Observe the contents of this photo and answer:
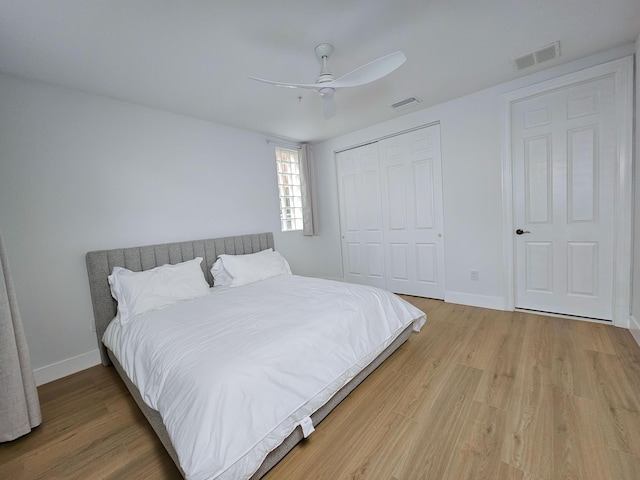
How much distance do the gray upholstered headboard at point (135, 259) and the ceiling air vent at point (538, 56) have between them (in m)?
3.46

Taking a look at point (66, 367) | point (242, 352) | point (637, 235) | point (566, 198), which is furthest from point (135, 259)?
point (637, 235)

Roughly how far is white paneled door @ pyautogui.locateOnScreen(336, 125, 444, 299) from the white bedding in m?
1.51

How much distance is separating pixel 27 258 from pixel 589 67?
5.13 m

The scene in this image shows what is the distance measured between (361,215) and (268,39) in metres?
2.79

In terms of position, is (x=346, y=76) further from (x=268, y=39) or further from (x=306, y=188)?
(x=306, y=188)

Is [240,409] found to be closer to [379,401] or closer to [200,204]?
[379,401]

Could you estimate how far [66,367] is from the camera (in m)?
2.30

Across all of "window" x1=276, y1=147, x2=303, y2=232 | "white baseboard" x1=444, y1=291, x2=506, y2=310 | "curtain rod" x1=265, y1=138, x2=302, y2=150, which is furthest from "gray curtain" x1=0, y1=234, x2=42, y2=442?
"white baseboard" x1=444, y1=291, x2=506, y2=310

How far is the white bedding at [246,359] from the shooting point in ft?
3.60

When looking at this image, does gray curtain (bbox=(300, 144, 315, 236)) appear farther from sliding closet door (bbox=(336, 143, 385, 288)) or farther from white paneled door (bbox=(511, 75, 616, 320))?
white paneled door (bbox=(511, 75, 616, 320))

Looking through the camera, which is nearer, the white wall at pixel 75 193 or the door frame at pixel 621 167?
the white wall at pixel 75 193

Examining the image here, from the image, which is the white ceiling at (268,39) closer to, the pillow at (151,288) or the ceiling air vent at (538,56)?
the ceiling air vent at (538,56)

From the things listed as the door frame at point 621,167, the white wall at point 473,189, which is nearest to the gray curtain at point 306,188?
the white wall at point 473,189

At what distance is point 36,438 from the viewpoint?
63.7 inches
